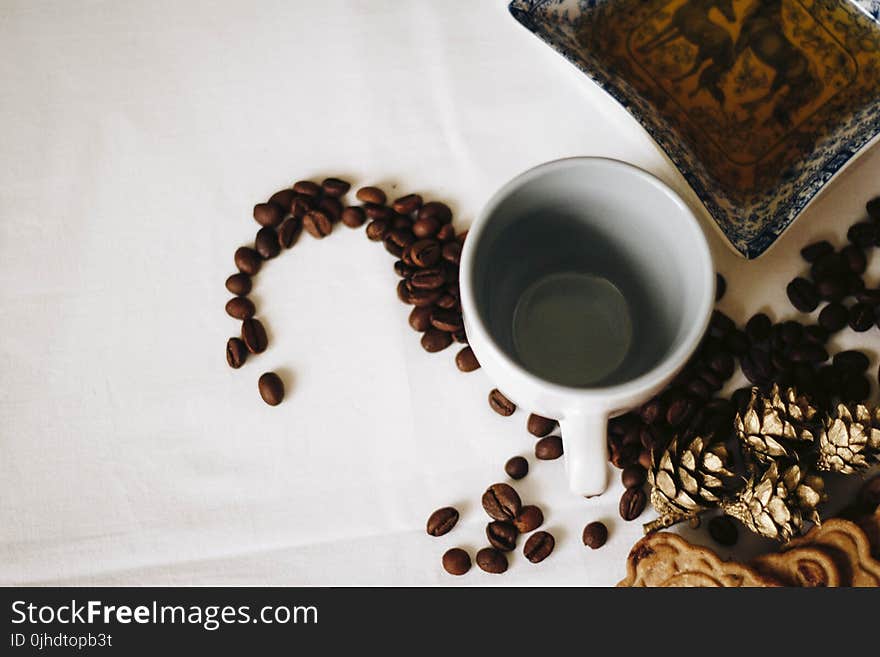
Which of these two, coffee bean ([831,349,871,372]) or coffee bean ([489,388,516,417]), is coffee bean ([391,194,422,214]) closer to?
coffee bean ([489,388,516,417])

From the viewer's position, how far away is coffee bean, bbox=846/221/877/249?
34.0 inches

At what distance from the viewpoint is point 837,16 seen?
0.86 meters

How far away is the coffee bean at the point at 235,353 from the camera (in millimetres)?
870

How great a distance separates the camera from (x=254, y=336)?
88cm

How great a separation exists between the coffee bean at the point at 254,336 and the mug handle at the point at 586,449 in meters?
0.35

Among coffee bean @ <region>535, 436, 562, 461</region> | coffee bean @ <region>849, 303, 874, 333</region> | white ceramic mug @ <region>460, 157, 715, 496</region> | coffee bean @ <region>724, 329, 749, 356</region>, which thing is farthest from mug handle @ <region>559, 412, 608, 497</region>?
coffee bean @ <region>849, 303, 874, 333</region>

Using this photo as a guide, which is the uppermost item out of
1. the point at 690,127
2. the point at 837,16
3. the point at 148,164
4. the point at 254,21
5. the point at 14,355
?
the point at 837,16

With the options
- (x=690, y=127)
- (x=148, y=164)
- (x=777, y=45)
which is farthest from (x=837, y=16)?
(x=148, y=164)

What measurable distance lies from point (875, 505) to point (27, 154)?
3.23 feet

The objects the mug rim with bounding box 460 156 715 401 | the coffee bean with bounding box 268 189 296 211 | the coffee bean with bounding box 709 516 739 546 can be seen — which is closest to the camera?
the mug rim with bounding box 460 156 715 401

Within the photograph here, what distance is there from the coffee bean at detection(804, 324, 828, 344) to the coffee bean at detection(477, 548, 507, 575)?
38 cm
